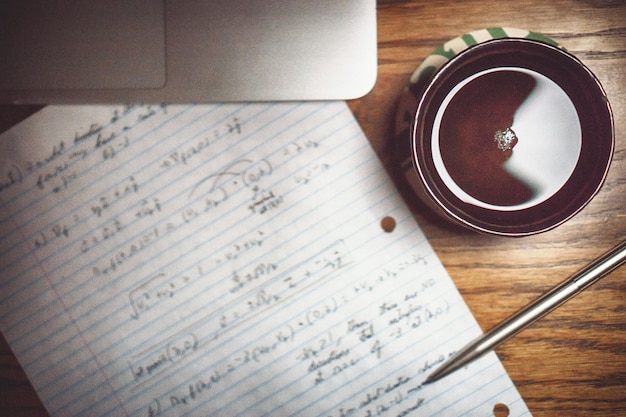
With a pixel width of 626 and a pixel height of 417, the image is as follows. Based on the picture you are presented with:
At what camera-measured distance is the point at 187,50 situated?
0.47 meters

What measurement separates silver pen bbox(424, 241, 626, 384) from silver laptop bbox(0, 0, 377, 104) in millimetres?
252

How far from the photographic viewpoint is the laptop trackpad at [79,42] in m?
0.47

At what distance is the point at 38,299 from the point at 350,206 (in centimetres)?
32

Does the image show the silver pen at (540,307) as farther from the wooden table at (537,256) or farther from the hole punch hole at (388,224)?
the hole punch hole at (388,224)

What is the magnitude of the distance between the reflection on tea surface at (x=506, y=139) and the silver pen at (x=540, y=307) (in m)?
0.09

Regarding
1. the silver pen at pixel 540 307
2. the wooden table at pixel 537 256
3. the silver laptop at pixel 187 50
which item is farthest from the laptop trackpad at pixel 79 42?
the silver pen at pixel 540 307

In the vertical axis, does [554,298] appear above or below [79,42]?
below

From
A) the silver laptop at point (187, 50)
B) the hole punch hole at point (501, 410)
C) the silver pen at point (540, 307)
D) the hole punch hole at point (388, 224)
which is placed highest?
the silver laptop at point (187, 50)

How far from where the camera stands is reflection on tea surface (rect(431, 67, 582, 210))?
1.33 feet

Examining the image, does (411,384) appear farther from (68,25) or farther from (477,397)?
(68,25)

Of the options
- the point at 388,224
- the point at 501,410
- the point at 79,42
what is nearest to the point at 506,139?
the point at 388,224

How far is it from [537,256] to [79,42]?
18.6 inches

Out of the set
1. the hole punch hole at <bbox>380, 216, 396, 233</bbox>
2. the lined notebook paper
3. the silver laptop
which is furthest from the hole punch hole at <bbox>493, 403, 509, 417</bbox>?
the silver laptop

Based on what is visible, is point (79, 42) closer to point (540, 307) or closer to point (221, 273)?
point (221, 273)
